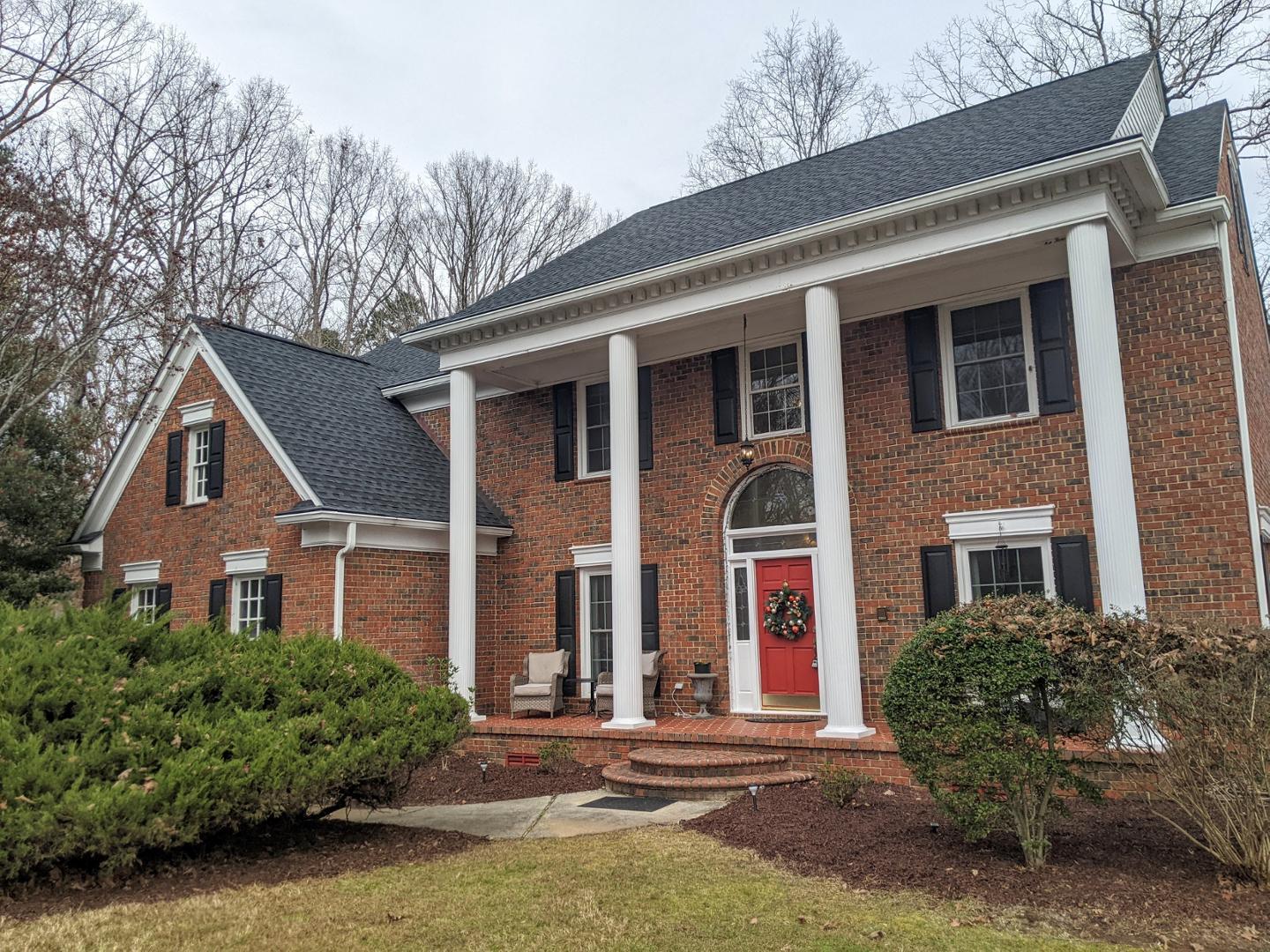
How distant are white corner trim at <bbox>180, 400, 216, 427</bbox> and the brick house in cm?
9

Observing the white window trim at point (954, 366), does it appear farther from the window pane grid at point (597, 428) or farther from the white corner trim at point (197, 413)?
the white corner trim at point (197, 413)

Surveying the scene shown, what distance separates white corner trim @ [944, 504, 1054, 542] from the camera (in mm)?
9875

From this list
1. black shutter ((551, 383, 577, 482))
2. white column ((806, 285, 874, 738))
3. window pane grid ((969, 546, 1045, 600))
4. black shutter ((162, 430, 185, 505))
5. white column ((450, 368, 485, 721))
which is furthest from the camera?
black shutter ((162, 430, 185, 505))

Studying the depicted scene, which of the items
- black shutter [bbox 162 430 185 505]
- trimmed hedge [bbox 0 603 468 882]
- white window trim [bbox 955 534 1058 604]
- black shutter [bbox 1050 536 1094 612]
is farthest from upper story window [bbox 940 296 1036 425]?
black shutter [bbox 162 430 185 505]

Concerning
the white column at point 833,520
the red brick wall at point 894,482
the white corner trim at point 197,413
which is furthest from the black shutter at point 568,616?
the white corner trim at point 197,413

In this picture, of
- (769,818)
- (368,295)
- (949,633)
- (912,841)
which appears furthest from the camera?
(368,295)

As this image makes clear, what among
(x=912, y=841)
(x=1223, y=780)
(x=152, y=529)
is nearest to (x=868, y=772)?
(x=912, y=841)

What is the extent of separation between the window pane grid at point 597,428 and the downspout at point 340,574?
141 inches

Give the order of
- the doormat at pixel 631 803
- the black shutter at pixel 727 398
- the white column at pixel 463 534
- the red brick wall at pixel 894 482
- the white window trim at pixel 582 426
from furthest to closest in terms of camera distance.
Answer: the white window trim at pixel 582 426 → the black shutter at pixel 727 398 → the white column at pixel 463 534 → the red brick wall at pixel 894 482 → the doormat at pixel 631 803

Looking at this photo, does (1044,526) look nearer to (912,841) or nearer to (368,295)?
(912,841)

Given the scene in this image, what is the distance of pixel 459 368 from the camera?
12992 mm

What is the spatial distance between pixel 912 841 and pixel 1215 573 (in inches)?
186

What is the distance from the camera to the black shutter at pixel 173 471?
14.5 metres

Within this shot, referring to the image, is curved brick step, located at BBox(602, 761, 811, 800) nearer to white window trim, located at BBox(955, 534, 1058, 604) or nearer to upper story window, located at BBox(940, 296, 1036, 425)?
white window trim, located at BBox(955, 534, 1058, 604)
